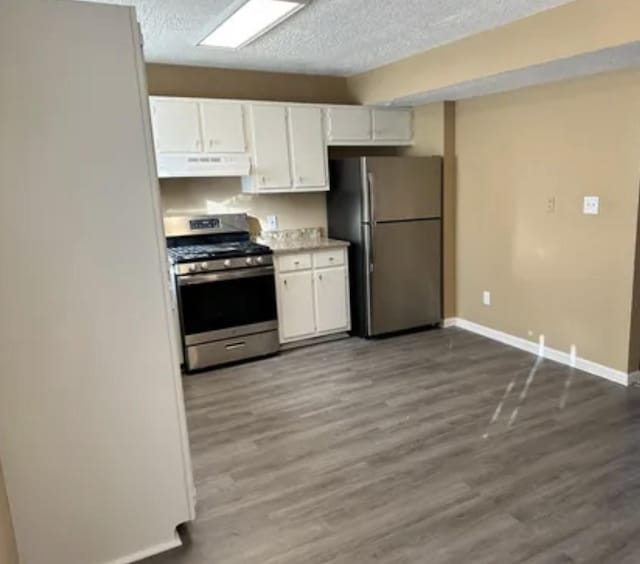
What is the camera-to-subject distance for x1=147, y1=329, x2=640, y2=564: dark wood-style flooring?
2059mm

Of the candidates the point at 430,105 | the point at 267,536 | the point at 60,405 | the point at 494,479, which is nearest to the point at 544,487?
the point at 494,479

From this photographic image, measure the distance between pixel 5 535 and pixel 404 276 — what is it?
11.8 feet

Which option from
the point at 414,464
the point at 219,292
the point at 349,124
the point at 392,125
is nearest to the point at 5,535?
the point at 414,464

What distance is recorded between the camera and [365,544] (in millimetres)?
2064

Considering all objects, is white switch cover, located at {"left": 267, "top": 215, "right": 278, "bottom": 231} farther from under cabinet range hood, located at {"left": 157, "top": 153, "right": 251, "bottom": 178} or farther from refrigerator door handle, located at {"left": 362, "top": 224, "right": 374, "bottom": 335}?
refrigerator door handle, located at {"left": 362, "top": 224, "right": 374, "bottom": 335}

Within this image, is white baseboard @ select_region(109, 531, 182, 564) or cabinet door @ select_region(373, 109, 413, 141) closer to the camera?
white baseboard @ select_region(109, 531, 182, 564)

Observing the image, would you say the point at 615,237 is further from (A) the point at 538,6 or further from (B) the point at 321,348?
(B) the point at 321,348

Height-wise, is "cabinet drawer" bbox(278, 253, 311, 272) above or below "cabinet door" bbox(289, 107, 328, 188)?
below

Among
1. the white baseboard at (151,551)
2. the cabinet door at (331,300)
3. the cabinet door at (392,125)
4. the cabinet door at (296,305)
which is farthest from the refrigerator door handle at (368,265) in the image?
the white baseboard at (151,551)

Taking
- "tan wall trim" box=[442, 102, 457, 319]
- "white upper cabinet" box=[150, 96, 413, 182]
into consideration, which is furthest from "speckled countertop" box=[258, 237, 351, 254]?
"tan wall trim" box=[442, 102, 457, 319]

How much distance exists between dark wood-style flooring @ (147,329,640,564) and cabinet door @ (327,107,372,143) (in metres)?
2.05

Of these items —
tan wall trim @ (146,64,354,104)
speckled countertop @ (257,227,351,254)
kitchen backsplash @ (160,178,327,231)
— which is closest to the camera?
tan wall trim @ (146,64,354,104)

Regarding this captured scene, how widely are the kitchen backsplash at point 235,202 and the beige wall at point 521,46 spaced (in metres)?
1.22

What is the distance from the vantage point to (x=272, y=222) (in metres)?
4.73
